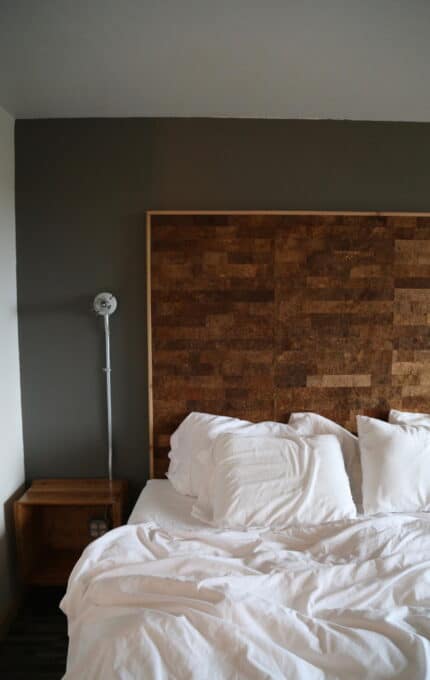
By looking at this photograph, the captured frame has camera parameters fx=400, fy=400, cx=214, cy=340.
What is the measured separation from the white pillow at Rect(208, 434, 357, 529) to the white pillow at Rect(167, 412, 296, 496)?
0.11m

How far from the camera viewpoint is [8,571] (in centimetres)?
205

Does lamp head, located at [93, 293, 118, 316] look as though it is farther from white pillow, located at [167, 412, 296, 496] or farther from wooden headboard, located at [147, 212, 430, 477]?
white pillow, located at [167, 412, 296, 496]

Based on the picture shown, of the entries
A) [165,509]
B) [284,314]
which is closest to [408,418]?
[284,314]

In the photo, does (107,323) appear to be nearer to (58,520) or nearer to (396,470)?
(58,520)

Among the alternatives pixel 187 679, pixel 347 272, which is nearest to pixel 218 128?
pixel 347 272

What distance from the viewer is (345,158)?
217 cm

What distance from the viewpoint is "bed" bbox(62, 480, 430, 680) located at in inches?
38.8

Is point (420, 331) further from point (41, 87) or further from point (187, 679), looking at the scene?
point (41, 87)

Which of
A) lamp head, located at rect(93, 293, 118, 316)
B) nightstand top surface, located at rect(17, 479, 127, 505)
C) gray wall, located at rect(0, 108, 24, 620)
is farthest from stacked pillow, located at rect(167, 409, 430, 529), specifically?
gray wall, located at rect(0, 108, 24, 620)

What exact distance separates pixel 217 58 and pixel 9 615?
2759mm

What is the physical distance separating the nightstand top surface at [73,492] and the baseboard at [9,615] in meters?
0.54

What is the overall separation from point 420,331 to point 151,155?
1.77 metres

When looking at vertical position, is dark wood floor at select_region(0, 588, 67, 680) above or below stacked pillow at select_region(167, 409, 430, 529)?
below

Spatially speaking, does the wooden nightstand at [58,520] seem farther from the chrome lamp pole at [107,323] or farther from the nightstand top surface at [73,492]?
the chrome lamp pole at [107,323]
